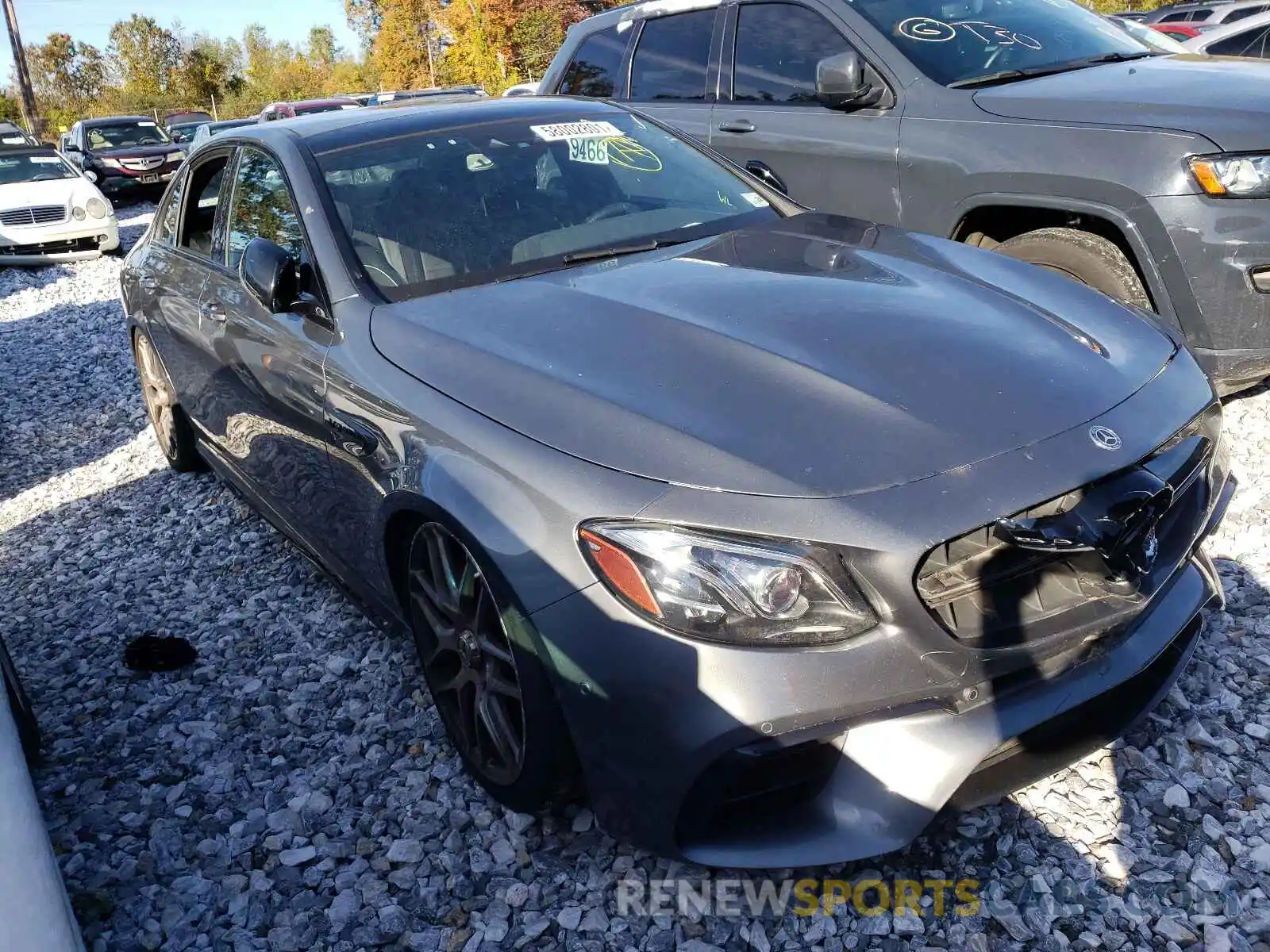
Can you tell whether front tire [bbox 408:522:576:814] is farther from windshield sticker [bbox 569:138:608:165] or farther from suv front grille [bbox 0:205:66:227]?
suv front grille [bbox 0:205:66:227]

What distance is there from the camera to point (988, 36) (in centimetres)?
461

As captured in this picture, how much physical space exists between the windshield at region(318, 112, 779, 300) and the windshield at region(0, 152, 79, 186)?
12024 mm

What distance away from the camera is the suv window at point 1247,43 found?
10.1 metres

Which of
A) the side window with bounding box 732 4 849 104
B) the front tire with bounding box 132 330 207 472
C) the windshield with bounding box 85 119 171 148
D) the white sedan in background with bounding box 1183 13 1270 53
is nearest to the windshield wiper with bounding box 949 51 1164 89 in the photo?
the side window with bounding box 732 4 849 104

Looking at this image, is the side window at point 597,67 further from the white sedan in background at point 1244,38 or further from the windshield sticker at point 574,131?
the white sedan in background at point 1244,38

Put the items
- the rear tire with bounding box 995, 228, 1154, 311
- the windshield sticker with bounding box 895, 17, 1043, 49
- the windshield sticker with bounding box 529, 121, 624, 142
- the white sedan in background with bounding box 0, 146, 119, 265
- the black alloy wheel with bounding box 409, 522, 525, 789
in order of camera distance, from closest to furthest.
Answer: the black alloy wheel with bounding box 409, 522, 525, 789 < the windshield sticker with bounding box 529, 121, 624, 142 < the rear tire with bounding box 995, 228, 1154, 311 < the windshield sticker with bounding box 895, 17, 1043, 49 < the white sedan in background with bounding box 0, 146, 119, 265

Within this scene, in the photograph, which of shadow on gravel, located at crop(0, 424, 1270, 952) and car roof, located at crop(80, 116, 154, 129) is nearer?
shadow on gravel, located at crop(0, 424, 1270, 952)

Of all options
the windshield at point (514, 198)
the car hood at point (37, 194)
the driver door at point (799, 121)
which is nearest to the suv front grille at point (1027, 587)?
the windshield at point (514, 198)

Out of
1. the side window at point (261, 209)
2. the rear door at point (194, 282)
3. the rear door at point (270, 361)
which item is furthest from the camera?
the rear door at point (194, 282)

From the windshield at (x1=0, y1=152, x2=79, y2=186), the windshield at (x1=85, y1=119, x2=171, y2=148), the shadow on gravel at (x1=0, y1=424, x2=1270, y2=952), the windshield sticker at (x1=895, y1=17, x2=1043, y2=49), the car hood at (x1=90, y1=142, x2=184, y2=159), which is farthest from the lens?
the windshield at (x1=85, y1=119, x2=171, y2=148)

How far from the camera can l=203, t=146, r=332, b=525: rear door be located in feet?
9.66

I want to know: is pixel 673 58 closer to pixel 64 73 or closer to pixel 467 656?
pixel 467 656

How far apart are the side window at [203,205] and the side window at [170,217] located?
0.10 meters

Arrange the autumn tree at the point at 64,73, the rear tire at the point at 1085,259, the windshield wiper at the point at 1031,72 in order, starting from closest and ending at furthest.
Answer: the rear tire at the point at 1085,259
the windshield wiper at the point at 1031,72
the autumn tree at the point at 64,73
